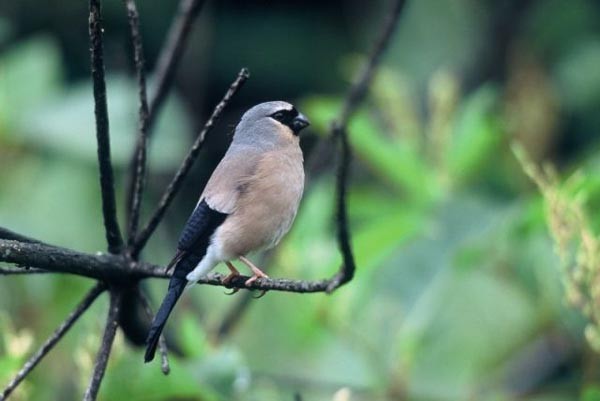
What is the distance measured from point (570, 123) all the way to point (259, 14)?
1931mm

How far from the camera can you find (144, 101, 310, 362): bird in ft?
6.89

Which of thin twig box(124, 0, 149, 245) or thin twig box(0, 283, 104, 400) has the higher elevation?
thin twig box(124, 0, 149, 245)

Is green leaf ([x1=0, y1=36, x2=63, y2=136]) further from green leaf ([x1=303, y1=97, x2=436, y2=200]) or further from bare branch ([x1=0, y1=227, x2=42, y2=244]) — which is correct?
bare branch ([x1=0, y1=227, x2=42, y2=244])

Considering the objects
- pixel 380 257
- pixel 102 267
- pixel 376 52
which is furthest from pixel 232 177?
pixel 380 257

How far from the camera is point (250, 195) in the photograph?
2219mm

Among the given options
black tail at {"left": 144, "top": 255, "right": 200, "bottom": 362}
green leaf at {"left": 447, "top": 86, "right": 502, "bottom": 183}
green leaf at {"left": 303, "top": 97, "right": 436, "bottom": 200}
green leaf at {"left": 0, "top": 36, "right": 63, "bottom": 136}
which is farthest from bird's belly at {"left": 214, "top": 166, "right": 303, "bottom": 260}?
green leaf at {"left": 0, "top": 36, "right": 63, "bottom": 136}

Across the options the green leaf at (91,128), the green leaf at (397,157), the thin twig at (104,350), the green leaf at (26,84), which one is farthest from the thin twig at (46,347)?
the green leaf at (26,84)

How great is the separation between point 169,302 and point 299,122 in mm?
416

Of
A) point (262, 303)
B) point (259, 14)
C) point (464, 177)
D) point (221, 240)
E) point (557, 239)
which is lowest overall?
point (259, 14)

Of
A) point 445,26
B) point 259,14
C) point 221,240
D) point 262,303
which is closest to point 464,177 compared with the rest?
point 262,303

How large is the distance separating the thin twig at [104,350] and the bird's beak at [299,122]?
1.50 feet

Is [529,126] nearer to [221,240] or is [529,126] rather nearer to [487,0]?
[487,0]

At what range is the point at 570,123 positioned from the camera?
5359 mm

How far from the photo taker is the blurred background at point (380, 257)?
115 inches
